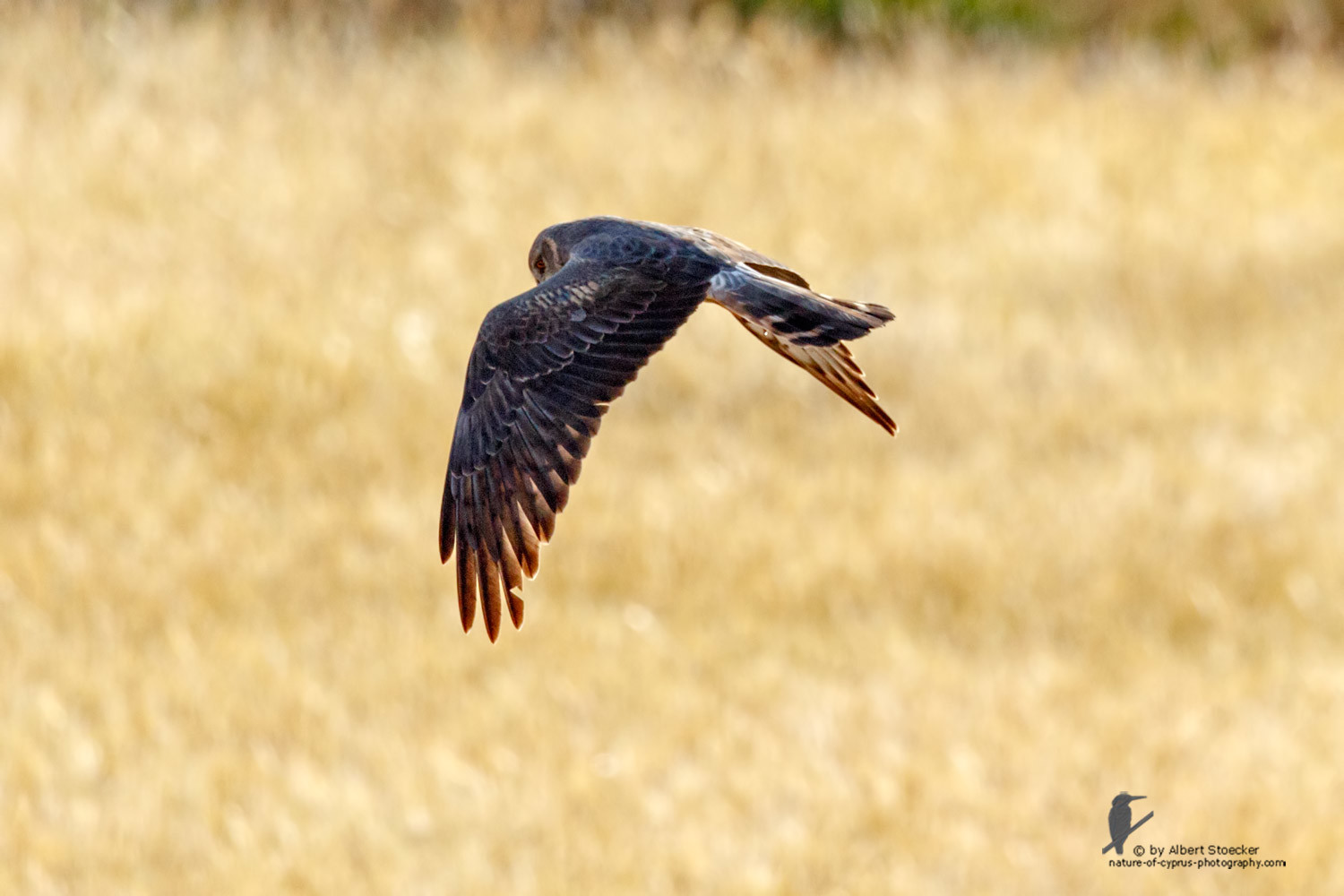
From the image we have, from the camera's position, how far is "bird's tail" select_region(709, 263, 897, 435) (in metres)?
3.76

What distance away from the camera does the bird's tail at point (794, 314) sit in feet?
12.3

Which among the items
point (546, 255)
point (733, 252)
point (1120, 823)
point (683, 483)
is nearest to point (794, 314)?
point (733, 252)

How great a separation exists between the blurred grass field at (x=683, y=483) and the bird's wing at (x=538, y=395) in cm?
364

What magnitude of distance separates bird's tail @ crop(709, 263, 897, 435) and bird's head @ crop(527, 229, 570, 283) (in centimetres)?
70

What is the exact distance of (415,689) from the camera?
860cm

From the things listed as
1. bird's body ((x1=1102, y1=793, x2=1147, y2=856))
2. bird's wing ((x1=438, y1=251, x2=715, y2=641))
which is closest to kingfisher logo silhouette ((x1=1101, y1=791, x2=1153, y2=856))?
bird's body ((x1=1102, y1=793, x2=1147, y2=856))

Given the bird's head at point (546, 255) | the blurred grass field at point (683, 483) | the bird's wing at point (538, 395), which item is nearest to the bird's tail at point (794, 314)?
the bird's wing at point (538, 395)

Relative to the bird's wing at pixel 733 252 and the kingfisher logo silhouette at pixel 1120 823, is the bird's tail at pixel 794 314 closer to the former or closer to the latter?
the bird's wing at pixel 733 252

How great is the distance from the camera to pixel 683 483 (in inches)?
411

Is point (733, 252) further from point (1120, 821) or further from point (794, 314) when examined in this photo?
point (1120, 821)

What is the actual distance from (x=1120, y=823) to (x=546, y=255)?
4.26 metres

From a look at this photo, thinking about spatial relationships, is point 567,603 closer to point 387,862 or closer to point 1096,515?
point 387,862

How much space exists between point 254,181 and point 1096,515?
258 inches

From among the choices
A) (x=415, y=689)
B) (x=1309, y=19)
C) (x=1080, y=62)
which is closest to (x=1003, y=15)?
(x=1080, y=62)
